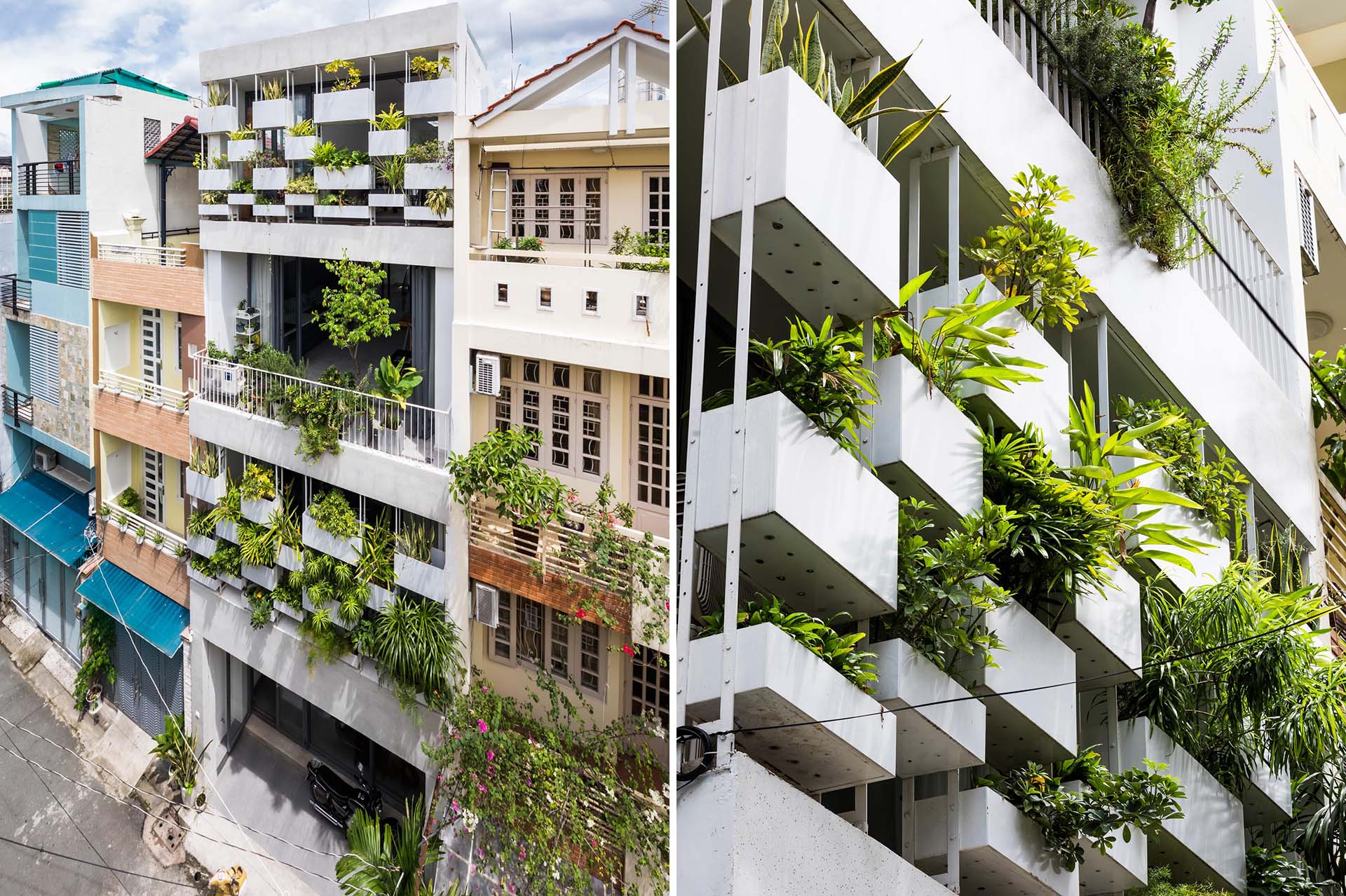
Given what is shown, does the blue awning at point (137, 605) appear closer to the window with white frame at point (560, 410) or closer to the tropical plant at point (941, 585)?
the window with white frame at point (560, 410)

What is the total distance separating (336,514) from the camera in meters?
2.77

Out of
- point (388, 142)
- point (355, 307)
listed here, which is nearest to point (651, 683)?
point (355, 307)

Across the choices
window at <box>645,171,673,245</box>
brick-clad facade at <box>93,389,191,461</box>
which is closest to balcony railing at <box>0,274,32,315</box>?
brick-clad facade at <box>93,389,191,461</box>

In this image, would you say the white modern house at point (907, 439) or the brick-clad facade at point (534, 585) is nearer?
the white modern house at point (907, 439)

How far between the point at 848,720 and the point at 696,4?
1.69 m

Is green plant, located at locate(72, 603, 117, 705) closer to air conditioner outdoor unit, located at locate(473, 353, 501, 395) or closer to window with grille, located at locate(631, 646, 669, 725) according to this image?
air conditioner outdoor unit, located at locate(473, 353, 501, 395)

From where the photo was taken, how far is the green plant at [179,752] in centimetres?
285

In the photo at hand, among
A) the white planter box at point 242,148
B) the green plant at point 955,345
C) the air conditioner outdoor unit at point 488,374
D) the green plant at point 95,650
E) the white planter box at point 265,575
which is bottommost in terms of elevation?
the green plant at point 95,650

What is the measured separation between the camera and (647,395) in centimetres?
221

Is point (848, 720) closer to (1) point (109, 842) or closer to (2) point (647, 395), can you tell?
(2) point (647, 395)

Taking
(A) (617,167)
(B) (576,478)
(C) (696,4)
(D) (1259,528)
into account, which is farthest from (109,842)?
(D) (1259,528)

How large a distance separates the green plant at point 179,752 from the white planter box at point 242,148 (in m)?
1.73

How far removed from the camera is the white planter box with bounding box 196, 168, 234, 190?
2.61 metres

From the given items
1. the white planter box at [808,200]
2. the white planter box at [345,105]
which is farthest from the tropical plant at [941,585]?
the white planter box at [345,105]
